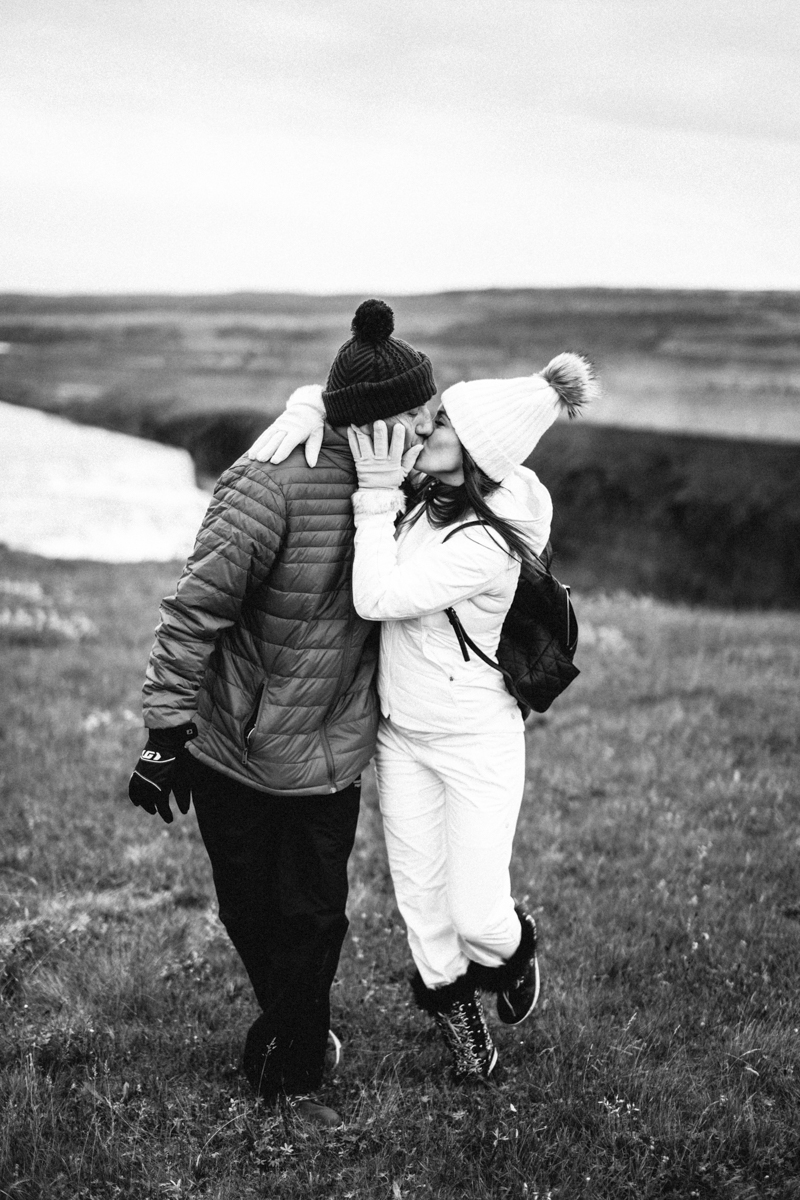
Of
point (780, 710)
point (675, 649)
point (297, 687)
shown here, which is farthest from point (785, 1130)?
point (675, 649)

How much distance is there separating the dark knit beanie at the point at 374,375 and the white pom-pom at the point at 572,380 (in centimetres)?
48

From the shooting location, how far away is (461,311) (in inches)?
2687

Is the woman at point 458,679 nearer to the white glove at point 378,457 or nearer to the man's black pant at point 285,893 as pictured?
the white glove at point 378,457

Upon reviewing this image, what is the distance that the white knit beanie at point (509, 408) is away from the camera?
3.71 m

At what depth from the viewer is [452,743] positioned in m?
4.01

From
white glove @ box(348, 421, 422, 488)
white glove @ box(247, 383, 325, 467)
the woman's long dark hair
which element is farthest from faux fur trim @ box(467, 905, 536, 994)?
white glove @ box(247, 383, 325, 467)

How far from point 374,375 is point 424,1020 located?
2.94 m

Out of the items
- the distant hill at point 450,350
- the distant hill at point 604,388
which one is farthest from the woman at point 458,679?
the distant hill at point 450,350

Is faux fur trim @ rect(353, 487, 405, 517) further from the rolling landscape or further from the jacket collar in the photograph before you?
the rolling landscape

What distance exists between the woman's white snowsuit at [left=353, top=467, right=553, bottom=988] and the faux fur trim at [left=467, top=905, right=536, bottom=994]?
0.16 ft

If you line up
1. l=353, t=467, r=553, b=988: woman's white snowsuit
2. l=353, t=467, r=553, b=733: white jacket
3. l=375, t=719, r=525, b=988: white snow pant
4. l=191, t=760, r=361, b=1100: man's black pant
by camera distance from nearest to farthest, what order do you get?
1. l=353, t=467, r=553, b=733: white jacket
2. l=353, t=467, r=553, b=988: woman's white snowsuit
3. l=191, t=760, r=361, b=1100: man's black pant
4. l=375, t=719, r=525, b=988: white snow pant

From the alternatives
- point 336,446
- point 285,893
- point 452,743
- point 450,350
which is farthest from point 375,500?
point 450,350

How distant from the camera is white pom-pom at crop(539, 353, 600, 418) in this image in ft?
12.4

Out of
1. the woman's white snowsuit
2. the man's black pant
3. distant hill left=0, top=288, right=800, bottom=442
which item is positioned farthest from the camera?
distant hill left=0, top=288, right=800, bottom=442
